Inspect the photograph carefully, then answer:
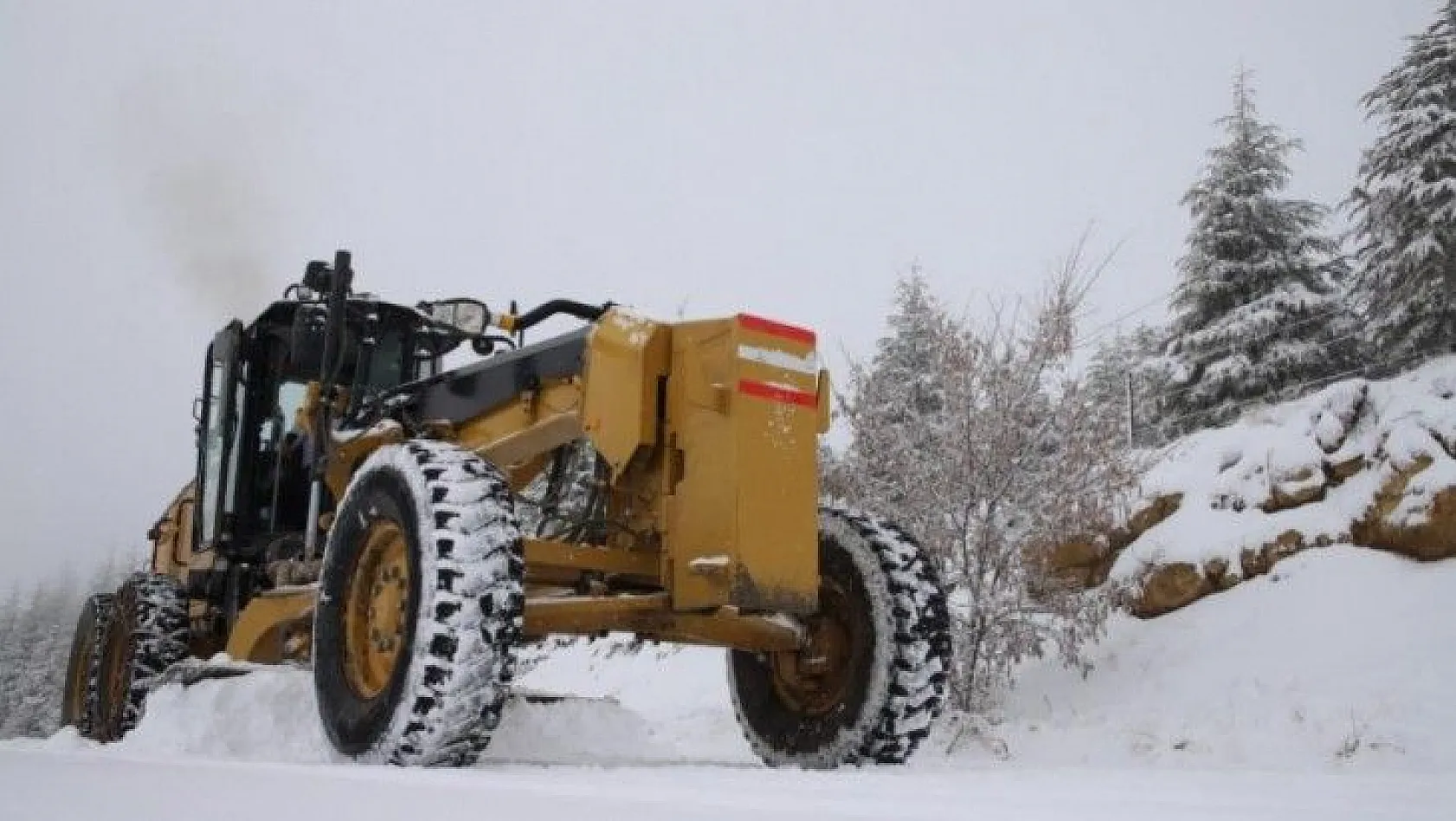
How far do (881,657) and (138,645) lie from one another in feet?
17.2

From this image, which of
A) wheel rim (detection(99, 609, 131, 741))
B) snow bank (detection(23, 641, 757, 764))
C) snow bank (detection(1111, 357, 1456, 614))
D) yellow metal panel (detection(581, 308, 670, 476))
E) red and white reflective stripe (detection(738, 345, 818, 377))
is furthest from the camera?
snow bank (detection(1111, 357, 1456, 614))

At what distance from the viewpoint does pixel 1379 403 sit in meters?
9.38

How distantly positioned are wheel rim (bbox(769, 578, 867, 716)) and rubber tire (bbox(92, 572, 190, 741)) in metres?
4.24

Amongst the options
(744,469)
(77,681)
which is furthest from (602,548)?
(77,681)

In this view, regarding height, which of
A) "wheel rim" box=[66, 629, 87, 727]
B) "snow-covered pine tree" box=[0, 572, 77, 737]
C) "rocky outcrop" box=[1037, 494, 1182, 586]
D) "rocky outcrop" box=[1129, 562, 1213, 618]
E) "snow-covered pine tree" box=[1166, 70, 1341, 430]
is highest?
"snow-covered pine tree" box=[1166, 70, 1341, 430]

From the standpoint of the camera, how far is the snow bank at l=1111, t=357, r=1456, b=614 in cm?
844

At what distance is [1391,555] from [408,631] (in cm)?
800

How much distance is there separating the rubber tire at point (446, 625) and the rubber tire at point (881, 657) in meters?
1.74

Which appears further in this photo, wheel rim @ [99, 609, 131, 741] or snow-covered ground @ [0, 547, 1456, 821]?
wheel rim @ [99, 609, 131, 741]

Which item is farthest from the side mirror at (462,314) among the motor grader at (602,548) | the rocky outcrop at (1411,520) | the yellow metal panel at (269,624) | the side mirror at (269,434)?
the rocky outcrop at (1411,520)

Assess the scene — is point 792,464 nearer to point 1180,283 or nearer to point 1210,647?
point 1210,647

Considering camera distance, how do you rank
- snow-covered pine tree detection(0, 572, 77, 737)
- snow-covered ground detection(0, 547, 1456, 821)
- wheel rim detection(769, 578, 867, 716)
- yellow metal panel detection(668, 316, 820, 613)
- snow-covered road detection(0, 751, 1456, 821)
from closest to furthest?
snow-covered road detection(0, 751, 1456, 821) < snow-covered ground detection(0, 547, 1456, 821) < yellow metal panel detection(668, 316, 820, 613) < wheel rim detection(769, 578, 867, 716) < snow-covered pine tree detection(0, 572, 77, 737)

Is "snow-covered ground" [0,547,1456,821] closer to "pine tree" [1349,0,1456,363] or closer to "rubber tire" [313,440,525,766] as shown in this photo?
"rubber tire" [313,440,525,766]

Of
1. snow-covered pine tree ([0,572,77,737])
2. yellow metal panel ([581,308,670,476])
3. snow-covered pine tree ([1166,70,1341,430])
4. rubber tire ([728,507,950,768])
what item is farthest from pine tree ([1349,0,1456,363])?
snow-covered pine tree ([0,572,77,737])
